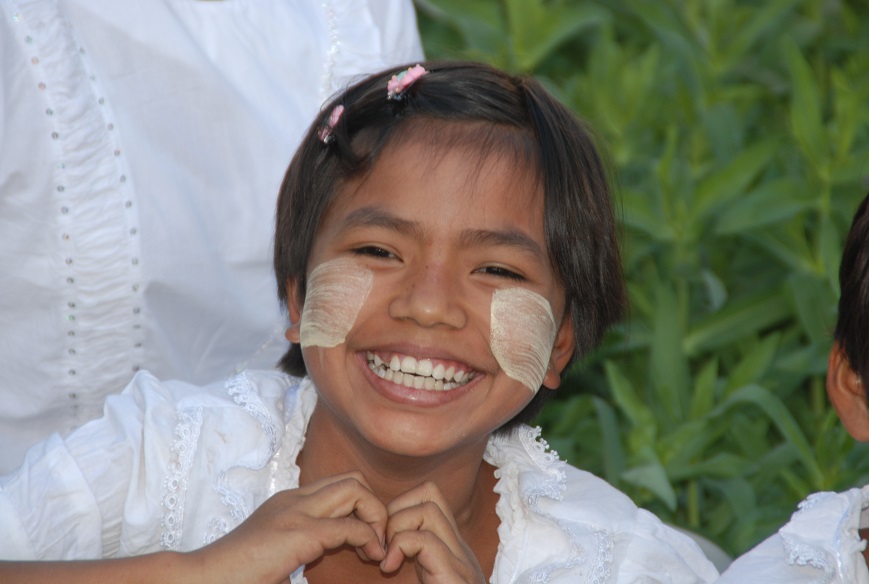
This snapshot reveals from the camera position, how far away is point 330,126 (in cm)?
191

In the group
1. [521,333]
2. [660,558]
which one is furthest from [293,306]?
[660,558]

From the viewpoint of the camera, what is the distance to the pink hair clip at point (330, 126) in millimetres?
1900

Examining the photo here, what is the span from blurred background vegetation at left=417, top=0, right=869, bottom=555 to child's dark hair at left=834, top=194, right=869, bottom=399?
0.54 m

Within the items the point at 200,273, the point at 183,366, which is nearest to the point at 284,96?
the point at 200,273

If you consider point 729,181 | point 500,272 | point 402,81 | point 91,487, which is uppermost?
point 402,81

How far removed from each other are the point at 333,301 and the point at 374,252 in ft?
0.28

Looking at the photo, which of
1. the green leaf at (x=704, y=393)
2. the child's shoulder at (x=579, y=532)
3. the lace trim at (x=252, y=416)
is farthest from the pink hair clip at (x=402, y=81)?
the green leaf at (x=704, y=393)

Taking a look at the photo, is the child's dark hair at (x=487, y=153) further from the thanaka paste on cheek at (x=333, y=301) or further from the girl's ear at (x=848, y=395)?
the girl's ear at (x=848, y=395)

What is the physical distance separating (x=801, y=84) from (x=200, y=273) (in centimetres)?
130

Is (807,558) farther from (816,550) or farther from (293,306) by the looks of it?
(293,306)

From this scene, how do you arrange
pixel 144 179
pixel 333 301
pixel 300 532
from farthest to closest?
pixel 144 179, pixel 333 301, pixel 300 532

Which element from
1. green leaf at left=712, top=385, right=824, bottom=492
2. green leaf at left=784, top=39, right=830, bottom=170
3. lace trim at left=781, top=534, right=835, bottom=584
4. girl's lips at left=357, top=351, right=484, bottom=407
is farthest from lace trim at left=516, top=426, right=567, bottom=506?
green leaf at left=784, top=39, right=830, bottom=170

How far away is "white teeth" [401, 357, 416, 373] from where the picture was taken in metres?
1.73

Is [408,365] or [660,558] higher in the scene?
[408,365]
